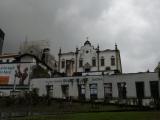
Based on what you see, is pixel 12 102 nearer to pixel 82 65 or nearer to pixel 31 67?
pixel 31 67

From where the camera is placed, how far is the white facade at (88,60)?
63188 mm

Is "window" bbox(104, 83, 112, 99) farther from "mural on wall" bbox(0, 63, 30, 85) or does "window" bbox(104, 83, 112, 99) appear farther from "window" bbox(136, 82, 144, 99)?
"mural on wall" bbox(0, 63, 30, 85)

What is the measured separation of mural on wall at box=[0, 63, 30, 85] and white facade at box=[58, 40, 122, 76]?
15631 millimetres

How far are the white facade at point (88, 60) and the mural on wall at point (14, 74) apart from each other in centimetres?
1563

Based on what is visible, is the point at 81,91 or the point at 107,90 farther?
the point at 81,91

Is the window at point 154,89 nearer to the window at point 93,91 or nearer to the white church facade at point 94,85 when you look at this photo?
the white church facade at point 94,85

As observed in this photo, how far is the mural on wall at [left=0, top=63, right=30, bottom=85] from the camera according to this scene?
50812 millimetres

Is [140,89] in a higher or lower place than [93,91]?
higher

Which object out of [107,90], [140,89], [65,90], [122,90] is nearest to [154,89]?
[140,89]

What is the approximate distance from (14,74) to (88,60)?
21.7m

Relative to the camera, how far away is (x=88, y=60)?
6512cm

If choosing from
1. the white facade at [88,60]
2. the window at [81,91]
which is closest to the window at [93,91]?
the window at [81,91]

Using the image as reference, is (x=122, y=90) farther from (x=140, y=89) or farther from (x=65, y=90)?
(x=65, y=90)

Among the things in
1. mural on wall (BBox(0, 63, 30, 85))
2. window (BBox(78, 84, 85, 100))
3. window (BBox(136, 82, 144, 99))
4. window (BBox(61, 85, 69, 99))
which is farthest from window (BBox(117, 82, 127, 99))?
mural on wall (BBox(0, 63, 30, 85))
